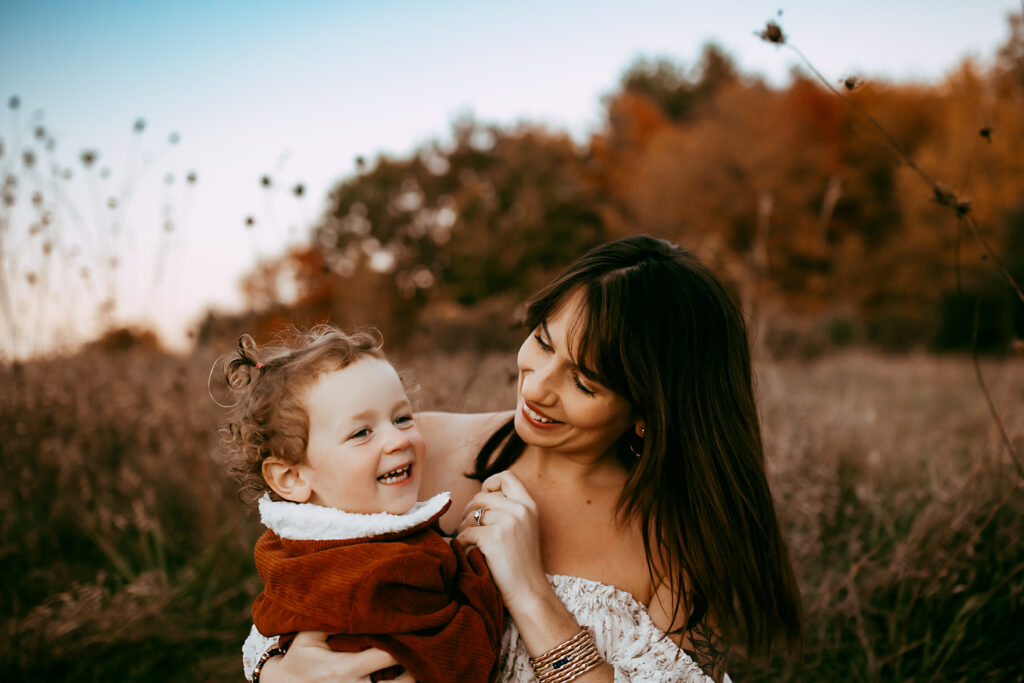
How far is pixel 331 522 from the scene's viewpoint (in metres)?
1.56

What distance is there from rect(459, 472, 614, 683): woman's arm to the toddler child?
0.13ft

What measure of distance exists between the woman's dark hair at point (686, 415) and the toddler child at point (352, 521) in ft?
1.57

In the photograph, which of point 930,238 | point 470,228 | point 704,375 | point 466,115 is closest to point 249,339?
point 704,375

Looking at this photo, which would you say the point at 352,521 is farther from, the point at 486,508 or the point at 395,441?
the point at 486,508

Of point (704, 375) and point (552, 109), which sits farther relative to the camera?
point (552, 109)

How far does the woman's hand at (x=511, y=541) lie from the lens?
64.2 inches

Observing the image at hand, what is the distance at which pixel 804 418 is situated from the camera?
471 centimetres

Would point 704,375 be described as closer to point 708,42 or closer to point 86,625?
point 86,625

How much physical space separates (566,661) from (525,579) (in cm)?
21

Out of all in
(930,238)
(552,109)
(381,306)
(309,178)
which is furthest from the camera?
(552,109)

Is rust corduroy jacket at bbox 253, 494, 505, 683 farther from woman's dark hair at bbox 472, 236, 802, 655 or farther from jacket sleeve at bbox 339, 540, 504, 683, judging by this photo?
woman's dark hair at bbox 472, 236, 802, 655

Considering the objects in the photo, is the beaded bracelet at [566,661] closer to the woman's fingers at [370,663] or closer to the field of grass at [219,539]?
the woman's fingers at [370,663]

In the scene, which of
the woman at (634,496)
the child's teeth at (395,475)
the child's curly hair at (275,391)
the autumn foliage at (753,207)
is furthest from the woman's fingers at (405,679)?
the autumn foliage at (753,207)

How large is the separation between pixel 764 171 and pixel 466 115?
35.3ft
